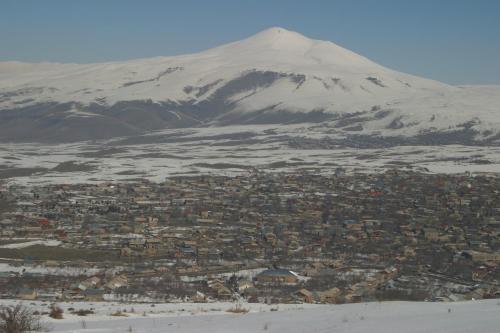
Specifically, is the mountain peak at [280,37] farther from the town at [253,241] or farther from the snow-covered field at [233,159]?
the town at [253,241]

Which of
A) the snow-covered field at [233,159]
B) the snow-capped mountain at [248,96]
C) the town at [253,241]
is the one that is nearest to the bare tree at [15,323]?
the town at [253,241]

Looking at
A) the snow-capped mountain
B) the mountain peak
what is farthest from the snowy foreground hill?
A: the mountain peak

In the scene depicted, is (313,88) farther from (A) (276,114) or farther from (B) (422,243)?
(B) (422,243)

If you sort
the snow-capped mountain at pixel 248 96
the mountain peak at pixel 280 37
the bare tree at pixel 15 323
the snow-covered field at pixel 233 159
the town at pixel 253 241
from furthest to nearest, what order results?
the mountain peak at pixel 280 37
the snow-capped mountain at pixel 248 96
the snow-covered field at pixel 233 159
the town at pixel 253 241
the bare tree at pixel 15 323

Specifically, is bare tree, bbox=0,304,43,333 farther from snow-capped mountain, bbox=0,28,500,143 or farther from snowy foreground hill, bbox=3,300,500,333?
snow-capped mountain, bbox=0,28,500,143

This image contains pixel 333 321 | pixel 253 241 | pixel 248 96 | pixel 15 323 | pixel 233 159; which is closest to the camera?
pixel 15 323

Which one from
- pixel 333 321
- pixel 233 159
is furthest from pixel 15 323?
pixel 233 159

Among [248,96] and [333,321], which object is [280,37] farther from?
[333,321]
